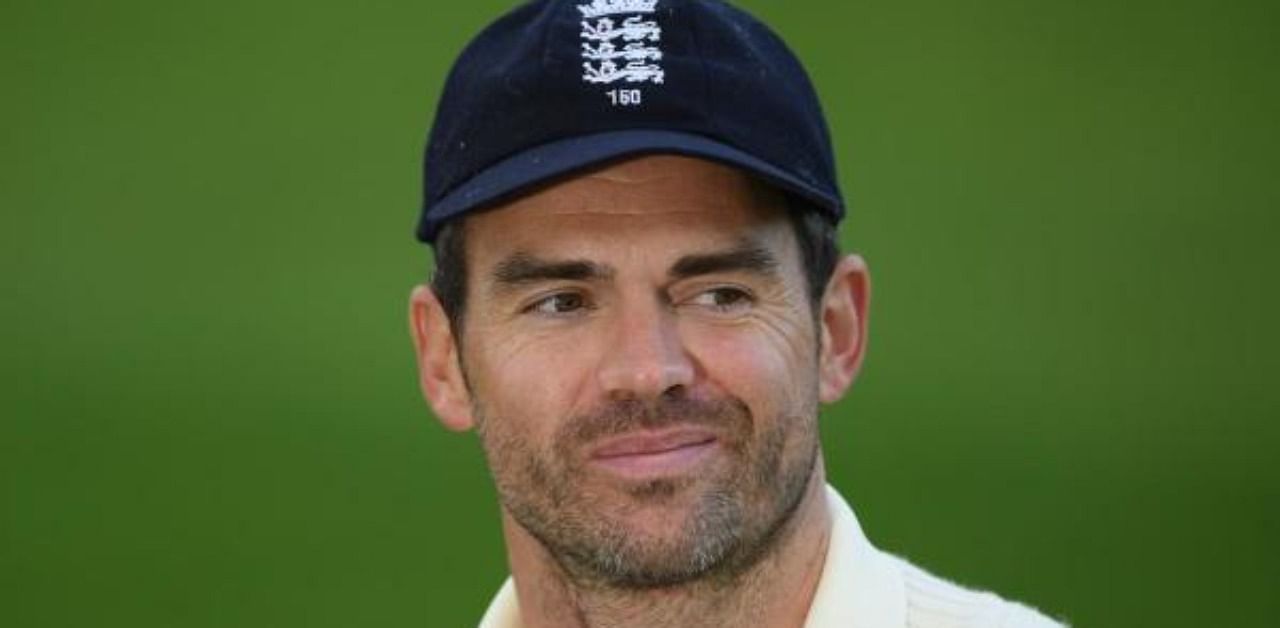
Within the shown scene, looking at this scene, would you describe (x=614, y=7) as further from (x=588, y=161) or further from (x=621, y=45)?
(x=588, y=161)

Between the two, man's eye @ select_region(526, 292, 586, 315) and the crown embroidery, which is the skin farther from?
the crown embroidery

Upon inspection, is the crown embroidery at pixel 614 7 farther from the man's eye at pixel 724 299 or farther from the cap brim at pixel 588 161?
the man's eye at pixel 724 299

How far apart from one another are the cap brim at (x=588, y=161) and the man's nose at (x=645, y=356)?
0.13 m

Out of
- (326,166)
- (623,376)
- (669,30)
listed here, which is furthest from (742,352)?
(326,166)

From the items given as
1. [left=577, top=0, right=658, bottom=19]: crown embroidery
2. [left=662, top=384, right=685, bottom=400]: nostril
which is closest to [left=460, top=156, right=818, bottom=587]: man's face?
[left=662, top=384, right=685, bottom=400]: nostril

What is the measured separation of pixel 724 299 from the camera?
2.79 m

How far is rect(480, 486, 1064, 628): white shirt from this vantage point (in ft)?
9.03

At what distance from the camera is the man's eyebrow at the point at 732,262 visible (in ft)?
9.07

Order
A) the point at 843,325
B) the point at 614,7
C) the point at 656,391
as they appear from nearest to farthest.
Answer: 1. the point at 656,391
2. the point at 614,7
3. the point at 843,325

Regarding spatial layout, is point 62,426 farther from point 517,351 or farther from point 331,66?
point 517,351

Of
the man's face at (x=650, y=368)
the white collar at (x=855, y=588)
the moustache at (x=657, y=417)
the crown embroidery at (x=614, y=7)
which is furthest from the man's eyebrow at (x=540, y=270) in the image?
the white collar at (x=855, y=588)

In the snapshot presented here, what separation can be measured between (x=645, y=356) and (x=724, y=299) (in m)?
0.12

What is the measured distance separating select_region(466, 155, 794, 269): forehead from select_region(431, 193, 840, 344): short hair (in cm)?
3

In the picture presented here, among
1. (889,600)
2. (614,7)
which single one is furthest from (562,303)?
(889,600)
